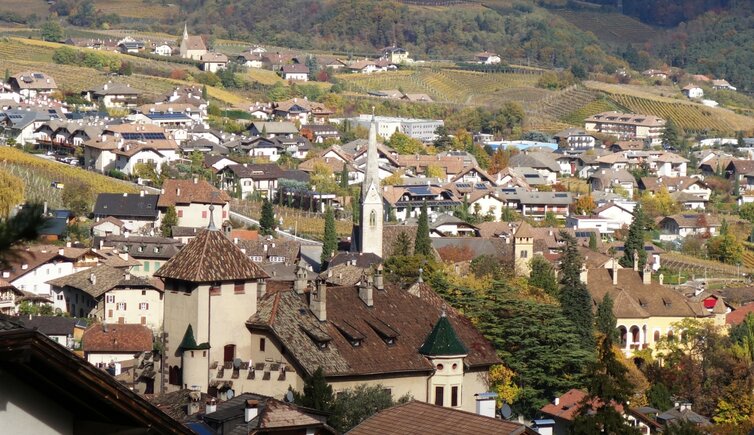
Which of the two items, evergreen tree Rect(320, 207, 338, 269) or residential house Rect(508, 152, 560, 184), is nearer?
evergreen tree Rect(320, 207, 338, 269)

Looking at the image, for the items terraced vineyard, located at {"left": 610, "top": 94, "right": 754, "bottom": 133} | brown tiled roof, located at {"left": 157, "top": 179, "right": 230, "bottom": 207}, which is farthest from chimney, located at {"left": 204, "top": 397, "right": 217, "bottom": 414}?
terraced vineyard, located at {"left": 610, "top": 94, "right": 754, "bottom": 133}

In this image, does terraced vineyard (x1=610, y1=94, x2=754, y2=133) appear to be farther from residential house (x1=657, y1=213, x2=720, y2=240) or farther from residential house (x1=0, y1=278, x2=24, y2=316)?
residential house (x1=0, y1=278, x2=24, y2=316)

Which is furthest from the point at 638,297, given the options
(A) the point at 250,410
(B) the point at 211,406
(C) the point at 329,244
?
(A) the point at 250,410

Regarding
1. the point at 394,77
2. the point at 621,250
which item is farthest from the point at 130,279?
the point at 394,77

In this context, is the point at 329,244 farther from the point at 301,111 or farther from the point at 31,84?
the point at 301,111

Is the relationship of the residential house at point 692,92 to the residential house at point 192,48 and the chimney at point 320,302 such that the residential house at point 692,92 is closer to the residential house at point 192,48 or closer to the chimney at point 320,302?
the residential house at point 192,48

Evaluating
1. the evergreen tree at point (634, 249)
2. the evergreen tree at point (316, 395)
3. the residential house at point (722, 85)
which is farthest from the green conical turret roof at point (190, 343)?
the residential house at point (722, 85)
